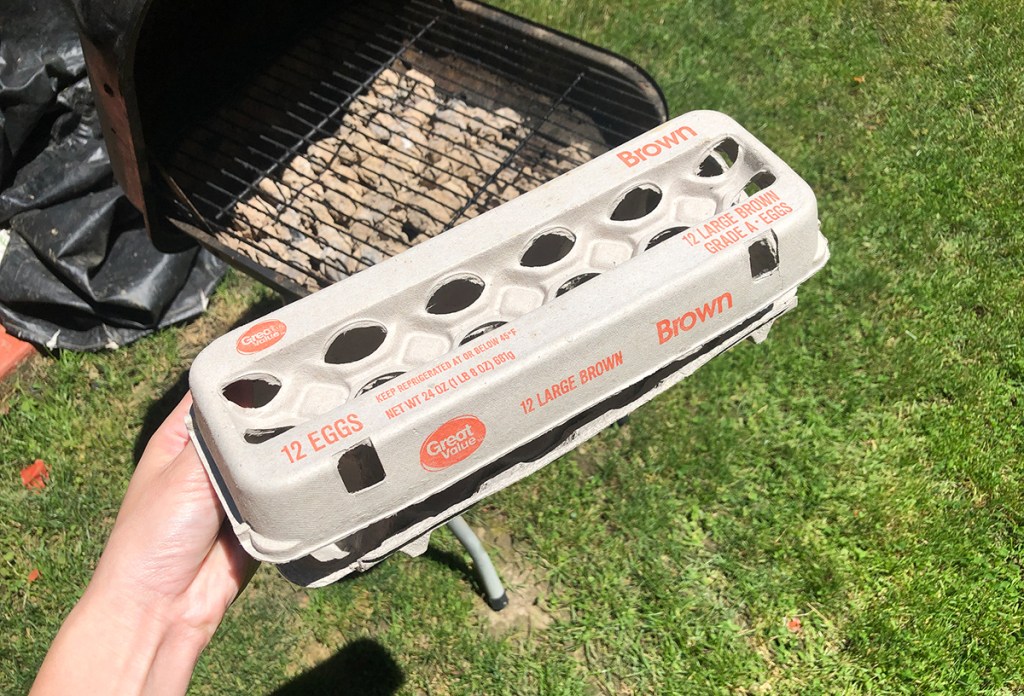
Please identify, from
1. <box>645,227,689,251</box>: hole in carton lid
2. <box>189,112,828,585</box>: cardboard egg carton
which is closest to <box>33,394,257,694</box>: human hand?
<box>189,112,828,585</box>: cardboard egg carton

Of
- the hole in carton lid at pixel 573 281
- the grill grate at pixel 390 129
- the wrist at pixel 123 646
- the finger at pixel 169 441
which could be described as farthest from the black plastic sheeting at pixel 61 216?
the hole in carton lid at pixel 573 281

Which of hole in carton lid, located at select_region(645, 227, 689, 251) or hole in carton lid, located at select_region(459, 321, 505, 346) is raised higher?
hole in carton lid, located at select_region(645, 227, 689, 251)

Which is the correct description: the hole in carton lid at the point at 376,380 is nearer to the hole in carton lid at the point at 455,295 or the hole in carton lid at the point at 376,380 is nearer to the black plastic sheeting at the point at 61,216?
the hole in carton lid at the point at 455,295

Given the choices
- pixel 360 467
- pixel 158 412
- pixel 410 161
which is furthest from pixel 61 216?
pixel 360 467

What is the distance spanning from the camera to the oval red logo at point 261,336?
1509 mm

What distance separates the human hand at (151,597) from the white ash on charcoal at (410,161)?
929 mm

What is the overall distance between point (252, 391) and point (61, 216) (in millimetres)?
1925

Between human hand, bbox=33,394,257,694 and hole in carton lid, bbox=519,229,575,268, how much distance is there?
2.82 ft

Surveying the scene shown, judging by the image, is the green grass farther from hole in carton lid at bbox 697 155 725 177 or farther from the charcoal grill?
hole in carton lid at bbox 697 155 725 177

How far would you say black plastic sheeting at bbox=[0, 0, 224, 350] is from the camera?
2891mm

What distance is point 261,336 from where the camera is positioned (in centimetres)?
152

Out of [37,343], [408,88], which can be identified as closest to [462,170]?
[408,88]

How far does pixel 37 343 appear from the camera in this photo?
10.2ft

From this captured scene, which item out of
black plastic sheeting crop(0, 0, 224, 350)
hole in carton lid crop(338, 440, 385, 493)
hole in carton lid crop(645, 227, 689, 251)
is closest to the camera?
hole in carton lid crop(338, 440, 385, 493)
